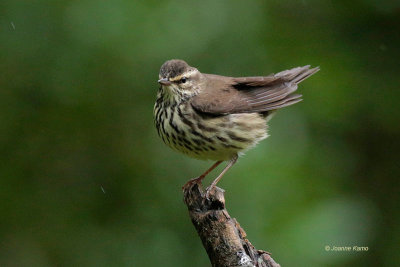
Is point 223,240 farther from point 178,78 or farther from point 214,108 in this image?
point 178,78

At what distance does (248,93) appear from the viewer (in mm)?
6254

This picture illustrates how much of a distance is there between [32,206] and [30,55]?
4.82 ft

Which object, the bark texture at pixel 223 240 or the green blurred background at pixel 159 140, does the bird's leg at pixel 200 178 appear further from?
the bark texture at pixel 223 240

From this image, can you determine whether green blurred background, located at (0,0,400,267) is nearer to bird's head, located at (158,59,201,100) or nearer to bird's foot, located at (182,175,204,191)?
bird's foot, located at (182,175,204,191)

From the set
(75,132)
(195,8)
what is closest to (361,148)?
(195,8)

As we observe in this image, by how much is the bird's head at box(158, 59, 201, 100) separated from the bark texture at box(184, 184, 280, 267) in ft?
4.43

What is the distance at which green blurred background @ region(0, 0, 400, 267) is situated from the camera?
6254 mm

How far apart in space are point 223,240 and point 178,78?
1787 mm

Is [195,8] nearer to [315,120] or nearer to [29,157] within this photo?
[315,120]

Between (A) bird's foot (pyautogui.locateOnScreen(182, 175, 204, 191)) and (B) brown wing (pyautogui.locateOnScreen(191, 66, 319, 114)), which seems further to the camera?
(B) brown wing (pyautogui.locateOnScreen(191, 66, 319, 114))
